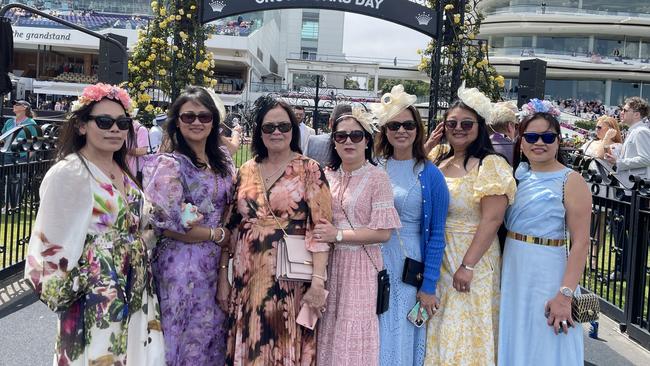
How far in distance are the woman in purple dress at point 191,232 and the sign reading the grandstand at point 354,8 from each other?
495cm

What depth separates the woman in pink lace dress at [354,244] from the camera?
294cm

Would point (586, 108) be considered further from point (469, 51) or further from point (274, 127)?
point (274, 127)

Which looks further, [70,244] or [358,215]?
[358,215]

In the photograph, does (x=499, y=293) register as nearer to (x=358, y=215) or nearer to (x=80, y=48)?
(x=358, y=215)

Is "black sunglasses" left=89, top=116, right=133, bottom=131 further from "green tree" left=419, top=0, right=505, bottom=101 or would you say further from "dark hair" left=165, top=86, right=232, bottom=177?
"green tree" left=419, top=0, right=505, bottom=101

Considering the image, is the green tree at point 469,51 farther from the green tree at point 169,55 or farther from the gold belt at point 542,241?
the gold belt at point 542,241

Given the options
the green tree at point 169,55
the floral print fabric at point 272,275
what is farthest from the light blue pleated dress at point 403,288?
the green tree at point 169,55

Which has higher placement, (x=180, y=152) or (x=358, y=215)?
(x=180, y=152)

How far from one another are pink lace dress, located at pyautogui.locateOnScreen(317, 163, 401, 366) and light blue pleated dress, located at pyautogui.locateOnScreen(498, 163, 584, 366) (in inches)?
31.5

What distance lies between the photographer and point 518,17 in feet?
177

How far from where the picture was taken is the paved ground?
4.16m

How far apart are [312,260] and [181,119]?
3.56 feet

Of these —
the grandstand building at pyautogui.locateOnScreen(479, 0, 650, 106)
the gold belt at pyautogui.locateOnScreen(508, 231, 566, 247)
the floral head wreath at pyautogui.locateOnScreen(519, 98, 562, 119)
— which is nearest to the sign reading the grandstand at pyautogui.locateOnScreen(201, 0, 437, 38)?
the floral head wreath at pyautogui.locateOnScreen(519, 98, 562, 119)

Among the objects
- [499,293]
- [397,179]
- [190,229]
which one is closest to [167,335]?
[190,229]
